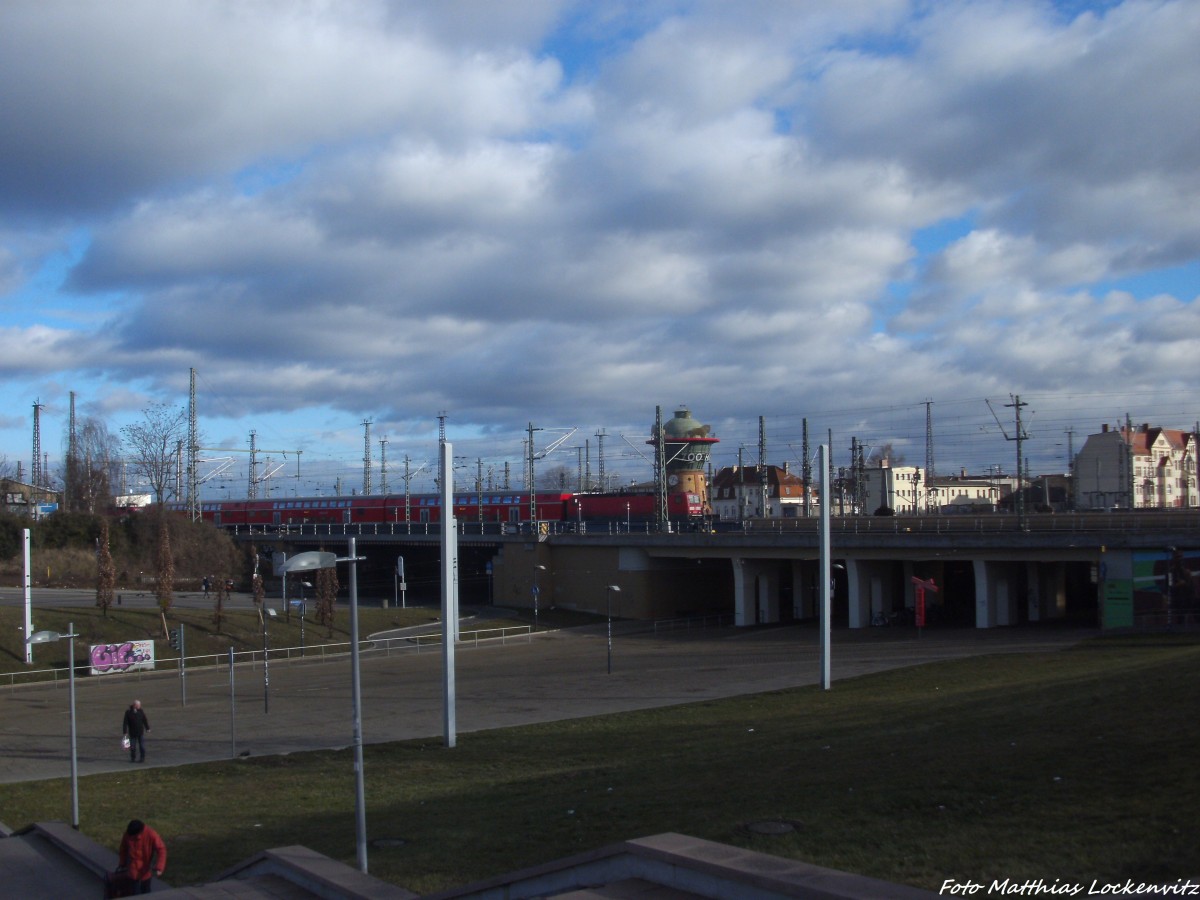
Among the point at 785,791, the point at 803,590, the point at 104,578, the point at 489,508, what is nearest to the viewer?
the point at 785,791

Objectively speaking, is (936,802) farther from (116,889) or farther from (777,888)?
(116,889)

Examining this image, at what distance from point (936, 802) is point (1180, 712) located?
4629 millimetres

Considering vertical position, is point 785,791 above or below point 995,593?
above

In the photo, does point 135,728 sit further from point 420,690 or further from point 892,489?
point 892,489

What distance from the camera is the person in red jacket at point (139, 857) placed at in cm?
1059

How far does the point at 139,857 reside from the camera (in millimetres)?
10609

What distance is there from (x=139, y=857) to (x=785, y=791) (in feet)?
23.7

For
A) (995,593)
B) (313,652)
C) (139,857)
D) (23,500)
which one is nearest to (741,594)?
(995,593)

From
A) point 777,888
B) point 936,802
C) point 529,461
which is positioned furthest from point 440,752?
point 529,461

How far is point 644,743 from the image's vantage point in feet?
66.0

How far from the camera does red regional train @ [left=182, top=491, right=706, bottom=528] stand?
77312 mm

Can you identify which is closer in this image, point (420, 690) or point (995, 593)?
point (420, 690)

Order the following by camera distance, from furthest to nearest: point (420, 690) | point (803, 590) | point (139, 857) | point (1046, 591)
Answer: point (803, 590), point (1046, 591), point (420, 690), point (139, 857)

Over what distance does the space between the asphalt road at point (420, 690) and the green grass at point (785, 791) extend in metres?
3.23
